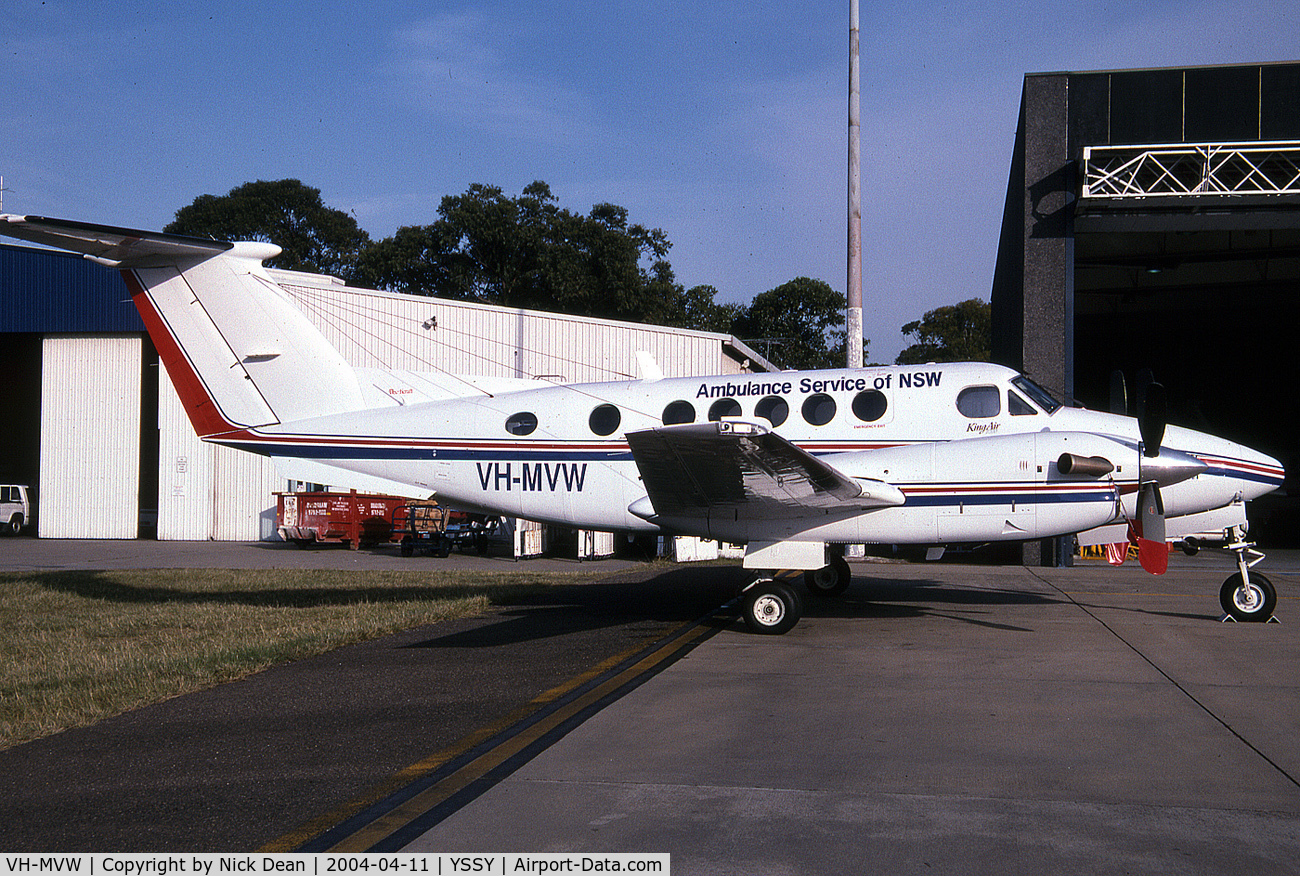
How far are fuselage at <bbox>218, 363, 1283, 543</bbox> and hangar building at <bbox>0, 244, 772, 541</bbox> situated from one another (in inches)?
551

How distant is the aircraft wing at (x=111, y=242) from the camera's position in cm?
973

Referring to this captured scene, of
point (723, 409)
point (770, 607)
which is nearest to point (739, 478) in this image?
point (770, 607)

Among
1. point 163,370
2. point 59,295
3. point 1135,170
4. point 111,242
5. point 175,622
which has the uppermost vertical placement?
point 1135,170

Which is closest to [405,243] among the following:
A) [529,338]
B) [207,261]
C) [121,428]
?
[121,428]

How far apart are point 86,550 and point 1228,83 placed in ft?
93.8

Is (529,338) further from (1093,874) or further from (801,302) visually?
(801,302)

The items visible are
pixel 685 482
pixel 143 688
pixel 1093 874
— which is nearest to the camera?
pixel 1093 874

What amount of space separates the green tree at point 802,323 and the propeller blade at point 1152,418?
43.6 meters

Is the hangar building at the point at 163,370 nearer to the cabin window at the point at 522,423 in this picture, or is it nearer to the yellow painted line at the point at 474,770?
the cabin window at the point at 522,423

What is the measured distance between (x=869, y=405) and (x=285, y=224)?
59631 mm

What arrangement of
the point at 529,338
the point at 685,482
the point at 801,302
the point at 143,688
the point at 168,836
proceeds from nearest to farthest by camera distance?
the point at 168,836 → the point at 143,688 → the point at 685,482 → the point at 529,338 → the point at 801,302

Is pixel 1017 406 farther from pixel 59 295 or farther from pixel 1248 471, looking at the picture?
pixel 59 295

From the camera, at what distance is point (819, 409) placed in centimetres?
1113

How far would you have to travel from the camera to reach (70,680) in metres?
7.88
